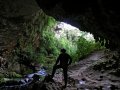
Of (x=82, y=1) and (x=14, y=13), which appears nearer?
(x=82, y=1)

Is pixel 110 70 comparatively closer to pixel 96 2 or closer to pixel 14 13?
pixel 14 13

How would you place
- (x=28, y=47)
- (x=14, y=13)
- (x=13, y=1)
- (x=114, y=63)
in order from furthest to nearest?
1. (x=28, y=47)
2. (x=114, y=63)
3. (x=14, y=13)
4. (x=13, y=1)

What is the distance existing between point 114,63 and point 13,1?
5426mm

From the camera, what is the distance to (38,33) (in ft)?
51.7

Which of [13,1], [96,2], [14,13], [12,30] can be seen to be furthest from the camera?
[12,30]

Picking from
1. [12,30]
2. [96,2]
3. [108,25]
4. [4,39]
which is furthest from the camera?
[4,39]

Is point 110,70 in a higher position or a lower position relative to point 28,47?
lower

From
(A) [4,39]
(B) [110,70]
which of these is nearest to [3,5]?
(A) [4,39]

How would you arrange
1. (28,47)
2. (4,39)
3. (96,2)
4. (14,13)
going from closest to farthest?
(96,2), (14,13), (4,39), (28,47)

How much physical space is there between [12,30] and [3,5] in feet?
9.13

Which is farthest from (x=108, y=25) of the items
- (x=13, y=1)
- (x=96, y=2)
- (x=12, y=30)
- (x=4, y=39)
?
(x=4, y=39)

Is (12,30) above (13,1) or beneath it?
beneath

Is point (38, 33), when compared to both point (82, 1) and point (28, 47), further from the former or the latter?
point (82, 1)

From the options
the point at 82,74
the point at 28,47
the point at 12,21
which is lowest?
the point at 82,74
